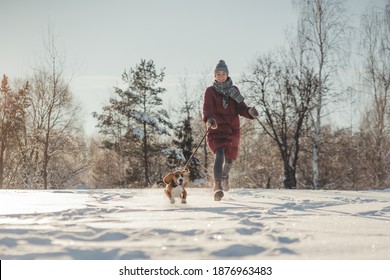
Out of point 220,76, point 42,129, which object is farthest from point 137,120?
point 220,76

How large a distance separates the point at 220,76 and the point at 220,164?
1189 millimetres

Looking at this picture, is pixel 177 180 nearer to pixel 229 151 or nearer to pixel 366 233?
pixel 229 151

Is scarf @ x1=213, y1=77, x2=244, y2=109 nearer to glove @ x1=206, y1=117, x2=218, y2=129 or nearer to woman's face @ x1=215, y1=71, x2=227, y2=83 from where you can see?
woman's face @ x1=215, y1=71, x2=227, y2=83

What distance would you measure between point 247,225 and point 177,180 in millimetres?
2116

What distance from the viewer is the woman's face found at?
519 centimetres

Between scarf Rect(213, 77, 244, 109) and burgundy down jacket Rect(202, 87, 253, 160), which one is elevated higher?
scarf Rect(213, 77, 244, 109)

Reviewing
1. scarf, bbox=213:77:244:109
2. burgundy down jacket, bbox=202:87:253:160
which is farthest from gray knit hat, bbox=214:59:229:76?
burgundy down jacket, bbox=202:87:253:160

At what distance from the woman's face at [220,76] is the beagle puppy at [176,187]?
138 centimetres

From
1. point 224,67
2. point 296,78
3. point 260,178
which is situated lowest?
point 260,178

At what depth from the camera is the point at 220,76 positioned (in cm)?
520

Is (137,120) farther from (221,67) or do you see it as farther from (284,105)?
(221,67)
